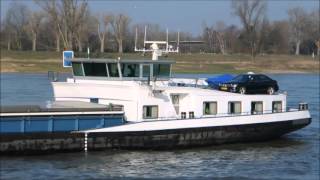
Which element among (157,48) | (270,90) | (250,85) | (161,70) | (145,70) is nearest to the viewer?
(145,70)

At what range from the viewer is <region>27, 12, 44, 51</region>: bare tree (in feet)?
387

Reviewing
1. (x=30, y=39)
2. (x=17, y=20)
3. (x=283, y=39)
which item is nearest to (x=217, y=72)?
(x=283, y=39)

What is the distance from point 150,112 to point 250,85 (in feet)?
22.3

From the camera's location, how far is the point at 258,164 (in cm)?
2930

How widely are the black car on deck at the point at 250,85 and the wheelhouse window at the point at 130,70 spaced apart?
5668mm

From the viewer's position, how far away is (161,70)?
3341 cm

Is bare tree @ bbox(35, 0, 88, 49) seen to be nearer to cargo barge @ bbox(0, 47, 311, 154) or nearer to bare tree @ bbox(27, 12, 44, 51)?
bare tree @ bbox(27, 12, 44, 51)

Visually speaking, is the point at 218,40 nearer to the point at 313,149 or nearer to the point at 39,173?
the point at 313,149

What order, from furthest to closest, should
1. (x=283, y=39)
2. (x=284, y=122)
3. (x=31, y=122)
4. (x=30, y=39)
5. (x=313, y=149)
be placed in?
(x=30, y=39)
(x=283, y=39)
(x=284, y=122)
(x=313, y=149)
(x=31, y=122)

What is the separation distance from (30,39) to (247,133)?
91712 mm

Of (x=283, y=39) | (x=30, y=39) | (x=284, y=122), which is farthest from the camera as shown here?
(x=30, y=39)

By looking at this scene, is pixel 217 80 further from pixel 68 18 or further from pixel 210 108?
pixel 68 18

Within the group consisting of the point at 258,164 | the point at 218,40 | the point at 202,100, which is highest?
the point at 218,40

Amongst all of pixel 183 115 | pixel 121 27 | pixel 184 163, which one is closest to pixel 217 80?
pixel 183 115
